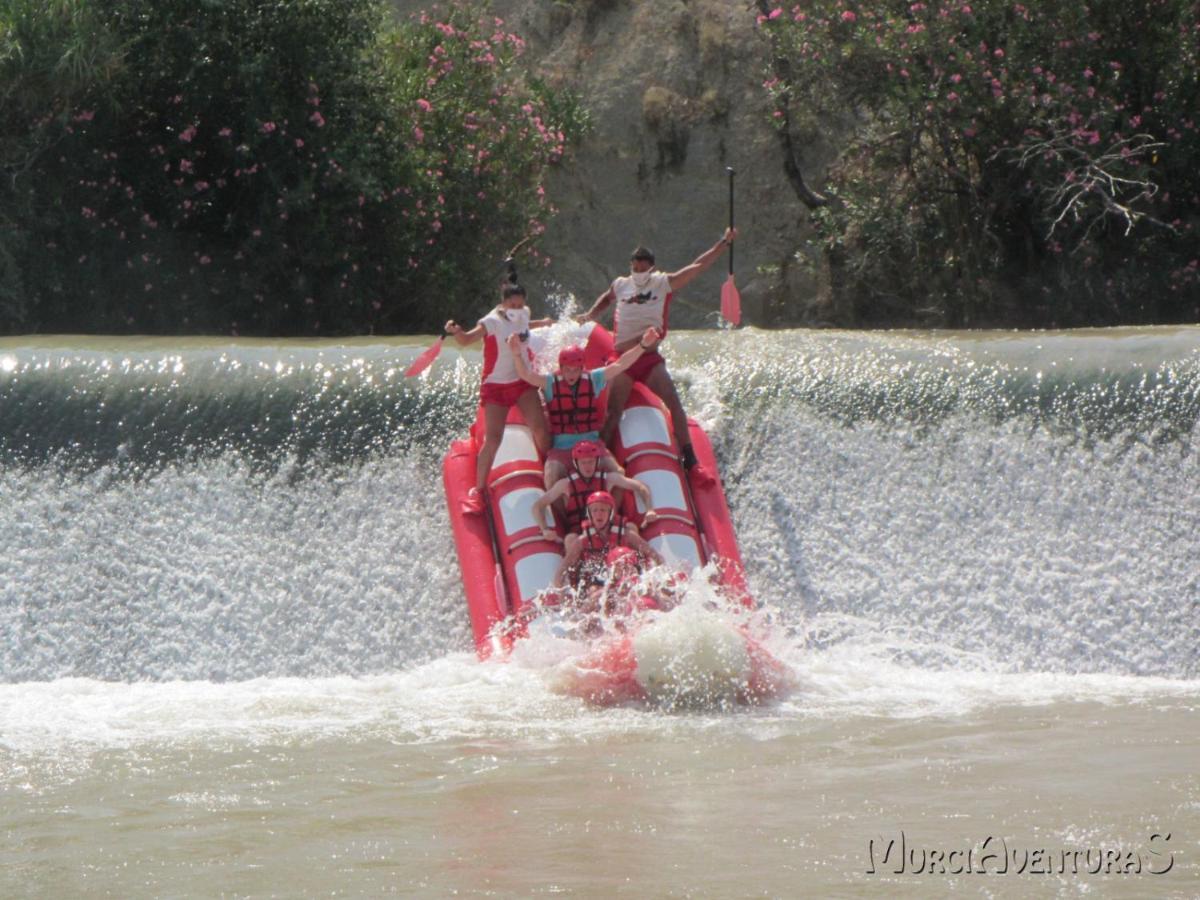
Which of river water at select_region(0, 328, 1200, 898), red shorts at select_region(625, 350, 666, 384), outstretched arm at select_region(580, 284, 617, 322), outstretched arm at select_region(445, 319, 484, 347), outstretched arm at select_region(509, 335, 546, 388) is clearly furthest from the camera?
outstretched arm at select_region(580, 284, 617, 322)

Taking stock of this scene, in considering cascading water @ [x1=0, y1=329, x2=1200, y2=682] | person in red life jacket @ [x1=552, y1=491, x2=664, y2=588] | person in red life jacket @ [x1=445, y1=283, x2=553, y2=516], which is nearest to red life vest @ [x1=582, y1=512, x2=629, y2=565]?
person in red life jacket @ [x1=552, y1=491, x2=664, y2=588]

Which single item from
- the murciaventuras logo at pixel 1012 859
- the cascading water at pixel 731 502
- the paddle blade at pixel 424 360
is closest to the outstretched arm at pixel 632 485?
the cascading water at pixel 731 502

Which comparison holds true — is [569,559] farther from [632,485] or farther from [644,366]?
[644,366]

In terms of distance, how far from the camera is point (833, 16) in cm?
1459

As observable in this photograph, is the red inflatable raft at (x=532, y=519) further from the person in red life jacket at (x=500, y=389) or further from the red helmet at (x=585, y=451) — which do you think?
the red helmet at (x=585, y=451)

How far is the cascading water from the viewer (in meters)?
8.20

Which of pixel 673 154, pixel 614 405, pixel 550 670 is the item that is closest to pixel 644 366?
pixel 614 405

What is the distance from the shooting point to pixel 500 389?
8461 millimetres

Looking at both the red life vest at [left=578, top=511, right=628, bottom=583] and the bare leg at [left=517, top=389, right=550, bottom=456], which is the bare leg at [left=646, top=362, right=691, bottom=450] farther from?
the red life vest at [left=578, top=511, right=628, bottom=583]

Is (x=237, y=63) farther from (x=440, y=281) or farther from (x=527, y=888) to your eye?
(x=527, y=888)

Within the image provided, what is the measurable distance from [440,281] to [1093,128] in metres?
5.47

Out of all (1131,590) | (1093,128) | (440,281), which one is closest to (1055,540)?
(1131,590)

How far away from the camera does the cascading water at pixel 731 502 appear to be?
8.20 meters

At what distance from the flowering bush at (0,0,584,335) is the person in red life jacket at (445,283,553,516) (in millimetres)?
5875
